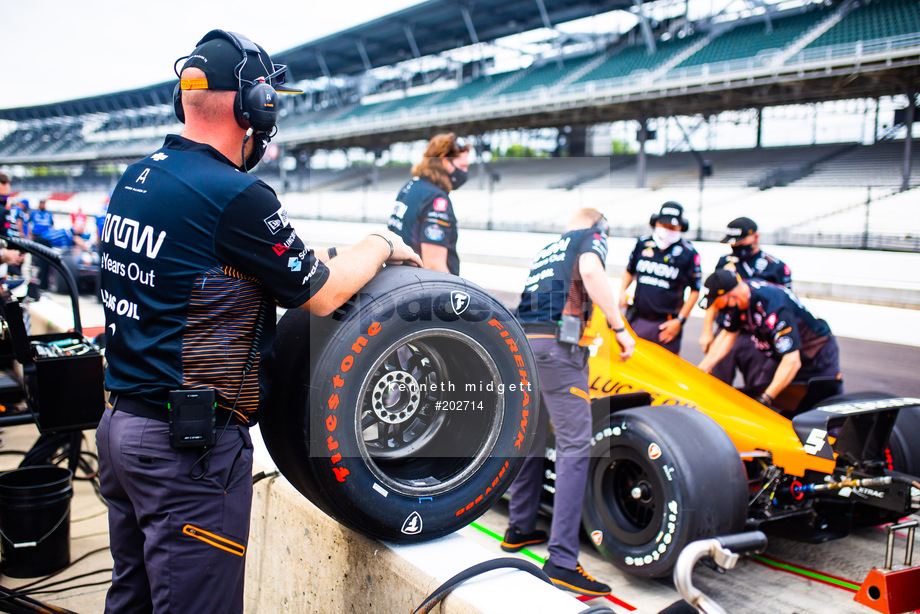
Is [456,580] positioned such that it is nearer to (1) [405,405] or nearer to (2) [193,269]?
(1) [405,405]

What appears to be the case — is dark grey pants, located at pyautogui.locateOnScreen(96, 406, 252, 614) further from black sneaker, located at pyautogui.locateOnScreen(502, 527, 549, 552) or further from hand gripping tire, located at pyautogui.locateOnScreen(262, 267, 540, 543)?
black sneaker, located at pyautogui.locateOnScreen(502, 527, 549, 552)

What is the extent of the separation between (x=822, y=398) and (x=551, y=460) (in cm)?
174

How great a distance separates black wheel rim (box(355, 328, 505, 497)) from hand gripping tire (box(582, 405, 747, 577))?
1334 mm

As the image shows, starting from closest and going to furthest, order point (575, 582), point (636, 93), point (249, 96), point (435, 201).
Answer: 1. point (249, 96)
2. point (575, 582)
3. point (435, 201)
4. point (636, 93)

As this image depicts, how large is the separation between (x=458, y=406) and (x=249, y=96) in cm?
106

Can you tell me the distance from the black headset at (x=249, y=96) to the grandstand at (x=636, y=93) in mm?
2378

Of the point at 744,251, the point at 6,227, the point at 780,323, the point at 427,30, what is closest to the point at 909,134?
the point at 744,251

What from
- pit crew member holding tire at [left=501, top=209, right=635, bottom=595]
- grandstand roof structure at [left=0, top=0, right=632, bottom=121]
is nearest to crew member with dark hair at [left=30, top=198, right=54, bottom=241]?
pit crew member holding tire at [left=501, top=209, right=635, bottom=595]

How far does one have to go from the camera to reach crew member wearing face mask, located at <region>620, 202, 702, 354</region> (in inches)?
226

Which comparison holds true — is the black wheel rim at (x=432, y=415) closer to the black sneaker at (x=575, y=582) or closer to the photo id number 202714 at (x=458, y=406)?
the photo id number 202714 at (x=458, y=406)

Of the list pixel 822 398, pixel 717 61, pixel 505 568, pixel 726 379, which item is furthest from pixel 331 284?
pixel 717 61

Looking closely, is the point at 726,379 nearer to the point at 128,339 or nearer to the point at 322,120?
the point at 128,339

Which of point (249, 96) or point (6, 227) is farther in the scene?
point (6, 227)

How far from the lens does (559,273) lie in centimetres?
340
